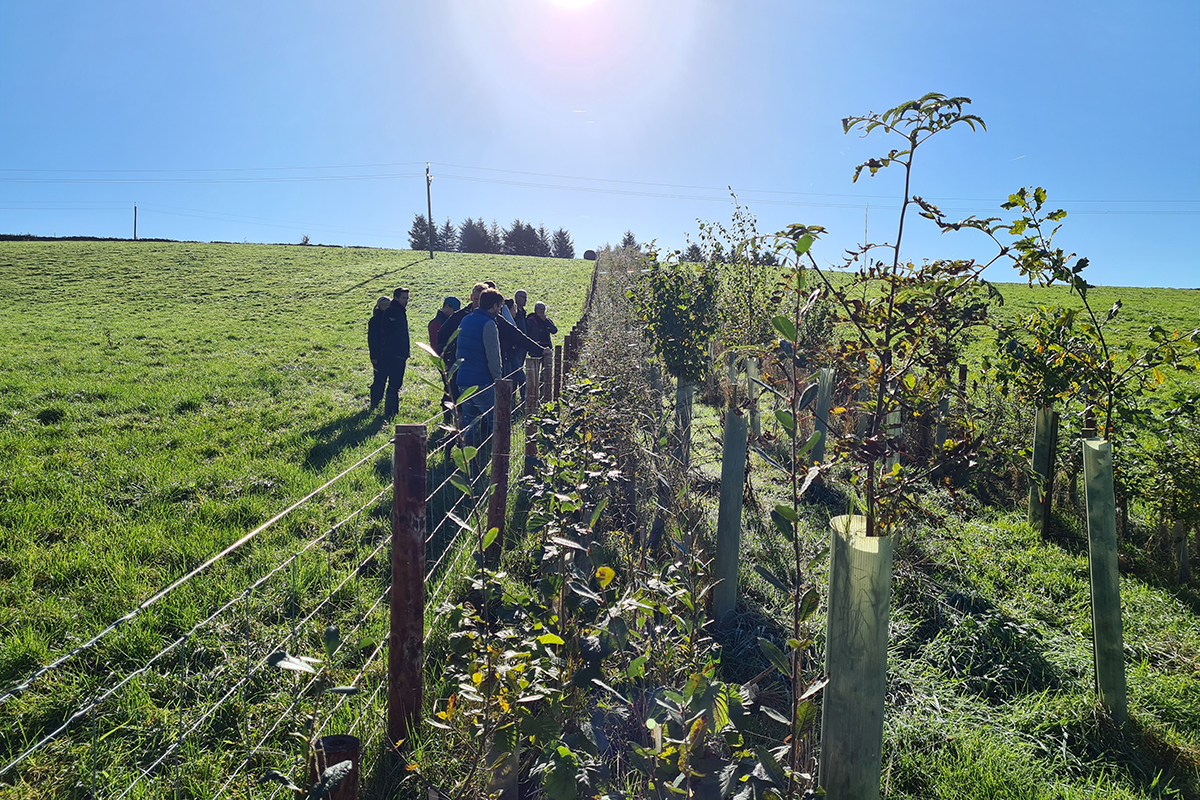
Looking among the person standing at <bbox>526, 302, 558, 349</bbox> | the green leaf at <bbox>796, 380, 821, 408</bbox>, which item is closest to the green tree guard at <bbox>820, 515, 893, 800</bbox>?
the green leaf at <bbox>796, 380, 821, 408</bbox>

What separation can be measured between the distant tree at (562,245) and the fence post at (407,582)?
73.4m

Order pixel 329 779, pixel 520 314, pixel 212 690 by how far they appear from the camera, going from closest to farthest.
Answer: pixel 329 779, pixel 212 690, pixel 520 314

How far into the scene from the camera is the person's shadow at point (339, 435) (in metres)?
6.08

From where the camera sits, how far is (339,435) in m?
6.97

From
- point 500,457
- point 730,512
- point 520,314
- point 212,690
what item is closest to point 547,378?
point 520,314

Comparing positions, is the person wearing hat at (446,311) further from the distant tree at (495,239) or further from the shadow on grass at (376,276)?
the distant tree at (495,239)

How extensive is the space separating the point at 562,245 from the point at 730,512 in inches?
2904

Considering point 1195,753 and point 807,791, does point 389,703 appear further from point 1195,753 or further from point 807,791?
point 1195,753

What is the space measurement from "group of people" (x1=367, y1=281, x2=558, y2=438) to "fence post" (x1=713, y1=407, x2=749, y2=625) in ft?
7.39

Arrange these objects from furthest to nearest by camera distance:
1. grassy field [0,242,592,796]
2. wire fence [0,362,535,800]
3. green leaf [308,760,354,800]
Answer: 1. grassy field [0,242,592,796]
2. wire fence [0,362,535,800]
3. green leaf [308,760,354,800]

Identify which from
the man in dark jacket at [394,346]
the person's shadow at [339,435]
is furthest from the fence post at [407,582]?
the man in dark jacket at [394,346]

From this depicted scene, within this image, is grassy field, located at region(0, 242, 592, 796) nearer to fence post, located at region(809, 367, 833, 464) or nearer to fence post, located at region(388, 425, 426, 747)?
fence post, located at region(388, 425, 426, 747)

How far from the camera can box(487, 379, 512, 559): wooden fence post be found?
375cm

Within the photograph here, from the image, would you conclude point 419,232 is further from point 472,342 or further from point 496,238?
point 472,342
